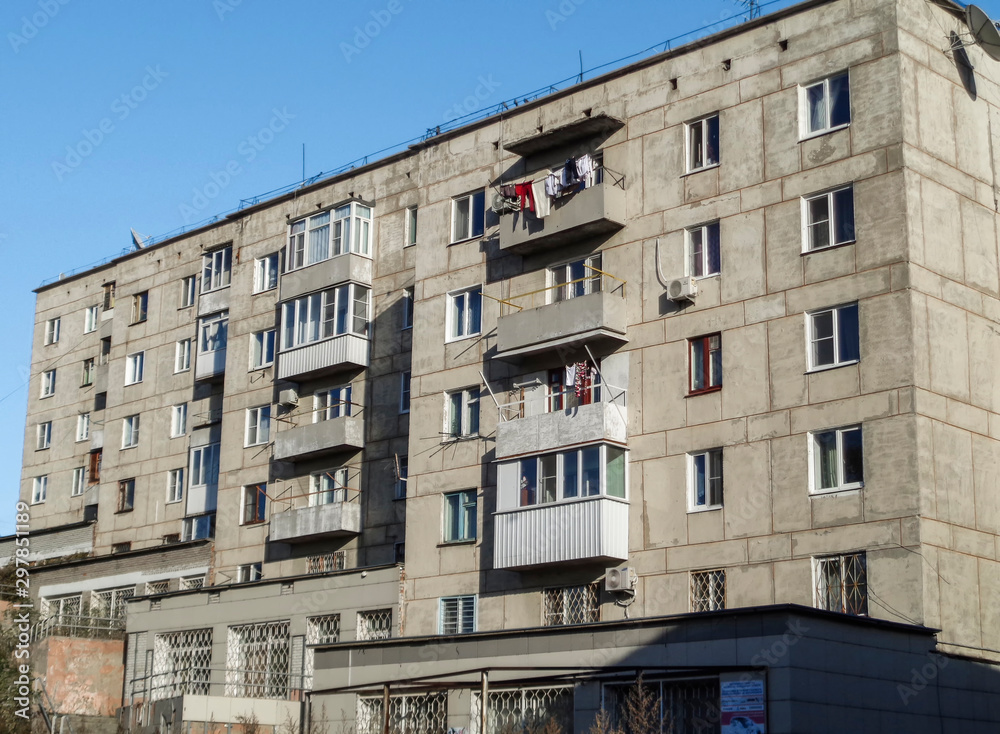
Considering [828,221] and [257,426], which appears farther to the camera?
[257,426]

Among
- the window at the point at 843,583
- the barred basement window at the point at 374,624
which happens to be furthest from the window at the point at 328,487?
the window at the point at 843,583

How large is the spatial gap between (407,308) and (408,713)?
15457 millimetres

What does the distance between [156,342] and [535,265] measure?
22.1m

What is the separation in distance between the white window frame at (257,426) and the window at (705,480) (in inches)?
741

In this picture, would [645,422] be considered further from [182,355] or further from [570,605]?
[182,355]

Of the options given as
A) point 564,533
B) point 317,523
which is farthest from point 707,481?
point 317,523

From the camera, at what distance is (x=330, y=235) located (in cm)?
4600

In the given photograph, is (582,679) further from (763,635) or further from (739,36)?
(739,36)

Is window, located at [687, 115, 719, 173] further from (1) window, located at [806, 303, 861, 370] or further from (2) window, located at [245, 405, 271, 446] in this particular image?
(2) window, located at [245, 405, 271, 446]

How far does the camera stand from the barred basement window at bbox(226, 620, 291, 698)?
41562 millimetres

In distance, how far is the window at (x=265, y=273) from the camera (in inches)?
1949

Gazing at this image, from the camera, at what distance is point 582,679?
29812 mm

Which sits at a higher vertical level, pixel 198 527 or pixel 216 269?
pixel 216 269

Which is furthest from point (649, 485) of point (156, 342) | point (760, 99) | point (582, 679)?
point (156, 342)
